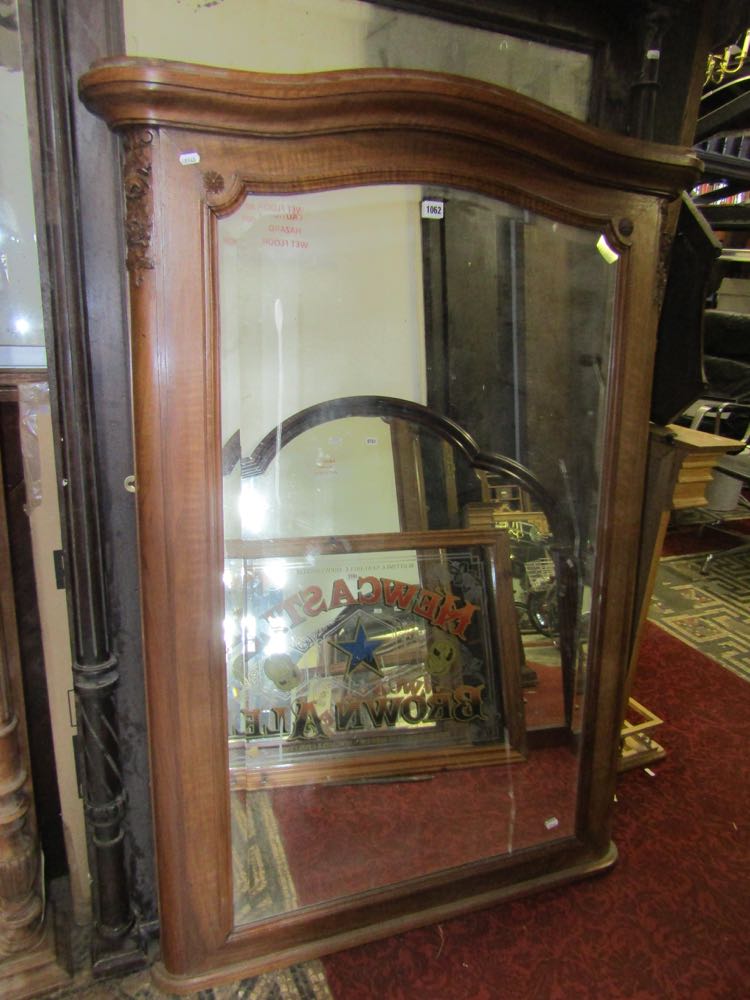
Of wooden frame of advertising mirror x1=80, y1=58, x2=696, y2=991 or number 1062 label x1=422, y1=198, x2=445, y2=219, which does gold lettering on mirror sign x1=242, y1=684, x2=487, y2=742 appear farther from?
number 1062 label x1=422, y1=198, x2=445, y2=219

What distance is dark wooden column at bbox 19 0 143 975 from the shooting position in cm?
89

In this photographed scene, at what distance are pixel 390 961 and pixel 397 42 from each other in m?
1.62

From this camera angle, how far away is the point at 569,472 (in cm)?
132

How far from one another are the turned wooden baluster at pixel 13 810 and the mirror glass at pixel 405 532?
35 centimetres

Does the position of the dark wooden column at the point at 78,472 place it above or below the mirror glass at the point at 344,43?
below

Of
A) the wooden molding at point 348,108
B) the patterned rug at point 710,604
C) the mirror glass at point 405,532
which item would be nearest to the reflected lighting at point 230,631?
the mirror glass at point 405,532

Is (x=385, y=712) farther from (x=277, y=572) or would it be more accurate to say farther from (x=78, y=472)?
(x=78, y=472)

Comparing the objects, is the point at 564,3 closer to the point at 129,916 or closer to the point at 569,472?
the point at 569,472

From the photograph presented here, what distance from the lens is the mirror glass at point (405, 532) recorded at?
1157 mm

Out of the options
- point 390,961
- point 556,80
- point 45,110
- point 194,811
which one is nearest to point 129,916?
point 194,811

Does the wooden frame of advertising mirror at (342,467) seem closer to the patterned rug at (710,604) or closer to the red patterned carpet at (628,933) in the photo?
the red patterned carpet at (628,933)

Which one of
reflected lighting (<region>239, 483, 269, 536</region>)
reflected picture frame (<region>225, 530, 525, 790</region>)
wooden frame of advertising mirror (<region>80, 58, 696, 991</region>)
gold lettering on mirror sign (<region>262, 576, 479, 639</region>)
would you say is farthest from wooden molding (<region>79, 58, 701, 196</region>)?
gold lettering on mirror sign (<region>262, 576, 479, 639</region>)

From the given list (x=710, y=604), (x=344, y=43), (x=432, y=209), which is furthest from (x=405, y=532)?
(x=710, y=604)

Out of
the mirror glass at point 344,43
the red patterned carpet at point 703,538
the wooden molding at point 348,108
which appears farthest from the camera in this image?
the red patterned carpet at point 703,538
